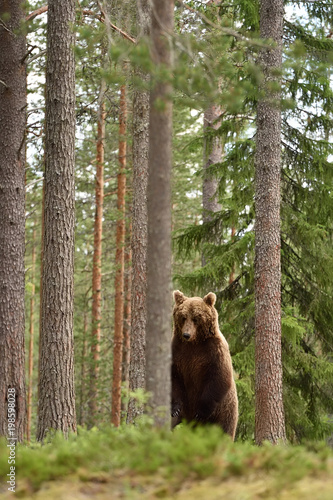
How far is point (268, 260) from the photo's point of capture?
10.3 metres

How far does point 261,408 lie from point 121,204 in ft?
42.9

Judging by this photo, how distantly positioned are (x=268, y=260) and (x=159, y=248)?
189 inches

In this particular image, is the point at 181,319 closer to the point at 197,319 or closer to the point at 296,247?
the point at 197,319

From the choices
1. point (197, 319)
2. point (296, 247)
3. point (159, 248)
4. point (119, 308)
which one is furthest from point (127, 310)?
point (159, 248)

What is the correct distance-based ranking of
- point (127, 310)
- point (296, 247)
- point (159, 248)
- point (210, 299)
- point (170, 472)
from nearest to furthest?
point (170, 472) < point (159, 248) < point (210, 299) < point (296, 247) < point (127, 310)

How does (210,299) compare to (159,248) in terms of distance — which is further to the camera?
(210,299)

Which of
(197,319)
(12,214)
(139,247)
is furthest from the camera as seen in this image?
(139,247)

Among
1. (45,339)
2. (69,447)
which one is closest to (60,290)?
(45,339)

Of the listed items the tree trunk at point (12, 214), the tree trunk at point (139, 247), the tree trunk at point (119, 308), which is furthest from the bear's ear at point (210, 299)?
the tree trunk at point (119, 308)

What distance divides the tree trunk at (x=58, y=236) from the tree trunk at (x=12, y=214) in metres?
0.75

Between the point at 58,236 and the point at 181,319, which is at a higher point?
the point at 58,236

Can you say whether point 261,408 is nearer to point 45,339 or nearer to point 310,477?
point 45,339

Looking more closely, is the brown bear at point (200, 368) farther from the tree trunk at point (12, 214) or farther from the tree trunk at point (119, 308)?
the tree trunk at point (119, 308)

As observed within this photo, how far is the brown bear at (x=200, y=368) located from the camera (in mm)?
8227
